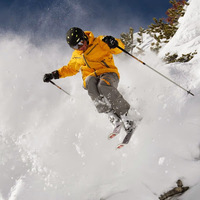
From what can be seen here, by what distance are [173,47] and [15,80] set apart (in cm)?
734

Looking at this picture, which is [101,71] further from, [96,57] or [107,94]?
[107,94]

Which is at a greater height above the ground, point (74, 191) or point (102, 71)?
point (102, 71)

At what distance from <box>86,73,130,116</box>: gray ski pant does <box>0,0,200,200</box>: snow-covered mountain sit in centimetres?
74

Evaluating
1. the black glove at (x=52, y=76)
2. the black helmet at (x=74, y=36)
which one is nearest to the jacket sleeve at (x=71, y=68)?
the black glove at (x=52, y=76)

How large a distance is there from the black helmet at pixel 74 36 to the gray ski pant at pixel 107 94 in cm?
79

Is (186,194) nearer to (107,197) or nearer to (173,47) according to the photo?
(107,197)

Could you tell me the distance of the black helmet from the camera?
463cm

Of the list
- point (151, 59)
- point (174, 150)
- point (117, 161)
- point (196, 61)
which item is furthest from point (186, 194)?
point (151, 59)

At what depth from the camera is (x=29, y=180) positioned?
572 cm

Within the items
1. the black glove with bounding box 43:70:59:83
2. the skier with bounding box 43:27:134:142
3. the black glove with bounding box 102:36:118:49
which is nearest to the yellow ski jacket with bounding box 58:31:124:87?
the skier with bounding box 43:27:134:142

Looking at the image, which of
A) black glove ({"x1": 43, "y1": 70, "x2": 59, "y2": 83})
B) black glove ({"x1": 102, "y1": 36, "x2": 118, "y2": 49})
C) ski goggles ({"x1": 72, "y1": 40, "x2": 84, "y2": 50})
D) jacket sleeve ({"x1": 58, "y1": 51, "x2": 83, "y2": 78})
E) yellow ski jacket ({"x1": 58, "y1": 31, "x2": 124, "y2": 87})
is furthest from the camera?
black glove ({"x1": 43, "y1": 70, "x2": 59, "y2": 83})

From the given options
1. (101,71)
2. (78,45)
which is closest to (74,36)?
(78,45)

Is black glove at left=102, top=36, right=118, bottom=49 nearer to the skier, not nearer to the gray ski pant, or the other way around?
the skier

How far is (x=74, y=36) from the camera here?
463 cm
